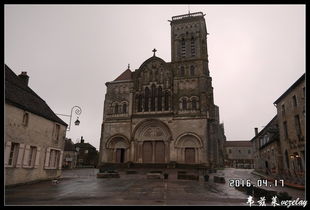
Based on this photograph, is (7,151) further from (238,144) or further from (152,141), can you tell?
(238,144)

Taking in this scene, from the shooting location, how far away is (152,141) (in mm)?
32031

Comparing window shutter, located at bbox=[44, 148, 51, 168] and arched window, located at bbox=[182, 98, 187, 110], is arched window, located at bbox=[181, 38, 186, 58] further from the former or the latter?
window shutter, located at bbox=[44, 148, 51, 168]

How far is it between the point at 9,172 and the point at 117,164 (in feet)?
59.6

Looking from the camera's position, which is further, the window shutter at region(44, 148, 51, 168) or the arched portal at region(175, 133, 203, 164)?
the arched portal at region(175, 133, 203, 164)

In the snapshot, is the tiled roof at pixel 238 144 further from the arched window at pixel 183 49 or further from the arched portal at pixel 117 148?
the arched portal at pixel 117 148

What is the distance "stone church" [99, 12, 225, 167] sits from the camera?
3056 cm

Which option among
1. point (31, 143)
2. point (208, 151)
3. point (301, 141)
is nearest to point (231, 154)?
point (208, 151)

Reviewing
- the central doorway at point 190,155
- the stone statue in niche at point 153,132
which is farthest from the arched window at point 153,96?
the central doorway at point 190,155

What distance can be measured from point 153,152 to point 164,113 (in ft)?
18.4

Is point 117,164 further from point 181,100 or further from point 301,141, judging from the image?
point 301,141

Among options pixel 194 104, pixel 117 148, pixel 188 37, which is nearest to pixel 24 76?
pixel 117 148

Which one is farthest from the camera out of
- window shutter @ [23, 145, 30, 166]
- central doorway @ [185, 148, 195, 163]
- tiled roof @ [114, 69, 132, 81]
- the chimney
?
tiled roof @ [114, 69, 132, 81]

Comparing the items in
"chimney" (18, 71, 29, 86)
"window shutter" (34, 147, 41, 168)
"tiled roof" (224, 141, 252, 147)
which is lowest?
"window shutter" (34, 147, 41, 168)

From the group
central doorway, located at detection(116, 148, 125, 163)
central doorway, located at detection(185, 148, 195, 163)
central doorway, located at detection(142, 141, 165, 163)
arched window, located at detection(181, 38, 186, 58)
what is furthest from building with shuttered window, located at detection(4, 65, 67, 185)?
arched window, located at detection(181, 38, 186, 58)
